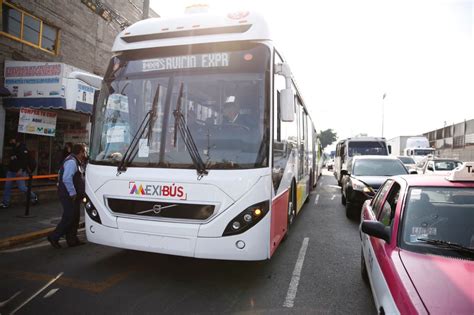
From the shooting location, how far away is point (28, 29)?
11586 millimetres

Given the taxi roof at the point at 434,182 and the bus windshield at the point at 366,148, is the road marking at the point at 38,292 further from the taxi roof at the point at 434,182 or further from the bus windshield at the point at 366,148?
the bus windshield at the point at 366,148

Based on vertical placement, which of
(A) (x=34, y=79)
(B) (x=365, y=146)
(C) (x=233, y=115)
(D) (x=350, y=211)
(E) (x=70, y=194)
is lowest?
(D) (x=350, y=211)

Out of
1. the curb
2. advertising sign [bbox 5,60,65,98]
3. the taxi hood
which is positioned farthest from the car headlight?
advertising sign [bbox 5,60,65,98]

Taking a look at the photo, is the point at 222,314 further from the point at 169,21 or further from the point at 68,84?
the point at 68,84

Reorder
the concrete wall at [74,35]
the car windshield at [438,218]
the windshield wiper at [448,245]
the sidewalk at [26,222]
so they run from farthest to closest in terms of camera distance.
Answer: the concrete wall at [74,35], the sidewalk at [26,222], the car windshield at [438,218], the windshield wiper at [448,245]

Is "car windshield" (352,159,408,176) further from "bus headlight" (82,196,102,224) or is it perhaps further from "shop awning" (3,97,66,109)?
"shop awning" (3,97,66,109)

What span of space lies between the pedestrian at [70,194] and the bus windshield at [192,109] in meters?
1.44

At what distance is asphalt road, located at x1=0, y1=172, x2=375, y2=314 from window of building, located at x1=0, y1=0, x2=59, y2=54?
8587 millimetres

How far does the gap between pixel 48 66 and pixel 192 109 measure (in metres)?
8.14

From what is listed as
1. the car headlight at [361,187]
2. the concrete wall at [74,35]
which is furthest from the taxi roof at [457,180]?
the concrete wall at [74,35]

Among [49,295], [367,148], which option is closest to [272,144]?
[49,295]

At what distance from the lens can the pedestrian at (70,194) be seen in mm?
5566

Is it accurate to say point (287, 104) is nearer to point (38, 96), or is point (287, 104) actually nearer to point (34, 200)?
point (34, 200)

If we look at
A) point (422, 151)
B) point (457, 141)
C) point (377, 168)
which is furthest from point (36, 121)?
point (457, 141)
